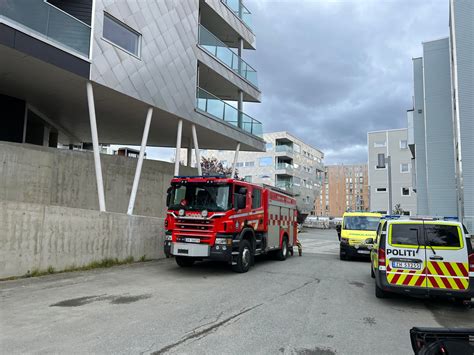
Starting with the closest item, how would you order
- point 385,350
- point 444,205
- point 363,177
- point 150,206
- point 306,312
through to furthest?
point 385,350
point 306,312
point 150,206
point 444,205
point 363,177

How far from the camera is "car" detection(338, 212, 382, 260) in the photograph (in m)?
15.4

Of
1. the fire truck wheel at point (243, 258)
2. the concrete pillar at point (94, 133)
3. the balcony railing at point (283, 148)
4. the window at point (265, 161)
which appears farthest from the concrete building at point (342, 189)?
the concrete pillar at point (94, 133)

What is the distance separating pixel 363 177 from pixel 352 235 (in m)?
139

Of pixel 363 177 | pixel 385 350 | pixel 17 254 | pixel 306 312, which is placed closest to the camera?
pixel 385 350

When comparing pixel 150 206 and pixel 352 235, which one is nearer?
pixel 352 235

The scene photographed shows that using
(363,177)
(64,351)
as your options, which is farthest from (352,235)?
(363,177)

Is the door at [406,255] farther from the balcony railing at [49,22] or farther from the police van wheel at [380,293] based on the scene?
the balcony railing at [49,22]

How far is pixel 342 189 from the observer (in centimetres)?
14938

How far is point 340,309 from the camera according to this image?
23.3 feet

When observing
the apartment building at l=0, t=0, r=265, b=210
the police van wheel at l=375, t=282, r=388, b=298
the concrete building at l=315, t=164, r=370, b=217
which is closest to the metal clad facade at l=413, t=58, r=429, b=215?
the apartment building at l=0, t=0, r=265, b=210

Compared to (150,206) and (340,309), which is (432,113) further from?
(340,309)

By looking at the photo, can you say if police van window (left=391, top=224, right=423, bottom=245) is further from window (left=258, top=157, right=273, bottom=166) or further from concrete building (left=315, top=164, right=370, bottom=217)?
concrete building (left=315, top=164, right=370, bottom=217)

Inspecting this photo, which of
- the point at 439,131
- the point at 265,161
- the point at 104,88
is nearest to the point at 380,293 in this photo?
the point at 104,88

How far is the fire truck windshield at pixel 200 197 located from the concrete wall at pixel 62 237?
230 cm
